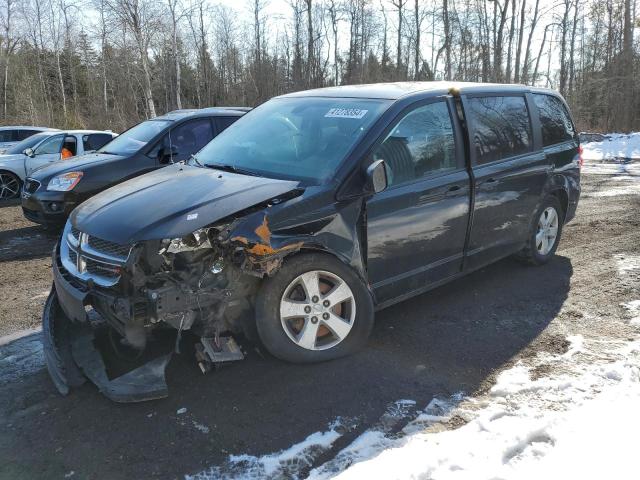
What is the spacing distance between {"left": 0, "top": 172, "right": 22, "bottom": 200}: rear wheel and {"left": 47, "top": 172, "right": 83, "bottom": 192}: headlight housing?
5.16 meters

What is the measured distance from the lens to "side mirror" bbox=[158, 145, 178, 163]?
7.44 meters

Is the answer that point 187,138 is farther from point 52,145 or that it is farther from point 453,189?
point 52,145

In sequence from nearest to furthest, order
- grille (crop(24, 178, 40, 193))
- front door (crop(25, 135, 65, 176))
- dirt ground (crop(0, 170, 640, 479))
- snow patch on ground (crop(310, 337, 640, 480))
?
snow patch on ground (crop(310, 337, 640, 480)) → dirt ground (crop(0, 170, 640, 479)) → grille (crop(24, 178, 40, 193)) → front door (crop(25, 135, 65, 176))

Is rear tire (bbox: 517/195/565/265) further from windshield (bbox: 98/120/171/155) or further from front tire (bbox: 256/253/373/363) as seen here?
windshield (bbox: 98/120/171/155)

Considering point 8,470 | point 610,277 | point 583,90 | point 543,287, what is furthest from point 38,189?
point 583,90

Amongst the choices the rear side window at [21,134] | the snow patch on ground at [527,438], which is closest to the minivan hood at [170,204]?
the snow patch on ground at [527,438]

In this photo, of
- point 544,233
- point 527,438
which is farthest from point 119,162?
point 527,438

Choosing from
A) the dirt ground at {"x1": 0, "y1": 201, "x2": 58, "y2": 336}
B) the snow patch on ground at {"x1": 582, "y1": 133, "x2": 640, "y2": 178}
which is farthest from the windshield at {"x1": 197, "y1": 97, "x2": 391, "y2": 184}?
the snow patch on ground at {"x1": 582, "y1": 133, "x2": 640, "y2": 178}

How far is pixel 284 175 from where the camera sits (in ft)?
12.3

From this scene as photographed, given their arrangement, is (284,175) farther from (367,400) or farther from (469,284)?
(469,284)

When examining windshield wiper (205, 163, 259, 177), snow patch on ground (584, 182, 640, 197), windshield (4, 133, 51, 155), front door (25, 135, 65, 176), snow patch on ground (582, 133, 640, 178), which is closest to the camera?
windshield wiper (205, 163, 259, 177)

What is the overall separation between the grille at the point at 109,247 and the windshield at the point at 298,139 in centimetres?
115

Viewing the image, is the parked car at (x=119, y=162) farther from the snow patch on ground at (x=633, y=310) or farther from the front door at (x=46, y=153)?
the snow patch on ground at (x=633, y=310)

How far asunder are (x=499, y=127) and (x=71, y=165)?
18.5 feet
